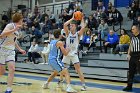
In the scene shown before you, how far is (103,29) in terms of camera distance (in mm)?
15570

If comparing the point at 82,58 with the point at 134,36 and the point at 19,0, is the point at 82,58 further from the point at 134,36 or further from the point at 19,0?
the point at 19,0

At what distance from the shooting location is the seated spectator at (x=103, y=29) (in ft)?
50.3

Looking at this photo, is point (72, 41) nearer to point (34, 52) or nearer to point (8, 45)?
point (8, 45)

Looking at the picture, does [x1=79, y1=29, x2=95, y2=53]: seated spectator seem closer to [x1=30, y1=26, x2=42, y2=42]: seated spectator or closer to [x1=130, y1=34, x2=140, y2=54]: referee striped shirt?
[x1=30, y1=26, x2=42, y2=42]: seated spectator

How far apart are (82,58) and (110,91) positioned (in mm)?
6393

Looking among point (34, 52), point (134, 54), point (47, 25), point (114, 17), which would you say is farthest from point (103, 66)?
point (47, 25)

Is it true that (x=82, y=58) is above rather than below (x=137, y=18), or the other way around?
below

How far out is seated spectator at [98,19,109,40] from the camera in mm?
15336

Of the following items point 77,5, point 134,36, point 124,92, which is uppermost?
point 77,5

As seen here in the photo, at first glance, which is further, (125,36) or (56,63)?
(125,36)

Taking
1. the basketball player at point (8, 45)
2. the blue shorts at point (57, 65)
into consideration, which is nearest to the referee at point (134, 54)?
the blue shorts at point (57, 65)

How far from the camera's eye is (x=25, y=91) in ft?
27.1

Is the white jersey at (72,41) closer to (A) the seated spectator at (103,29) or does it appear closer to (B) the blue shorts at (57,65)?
(B) the blue shorts at (57,65)

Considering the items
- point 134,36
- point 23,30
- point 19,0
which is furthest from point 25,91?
point 19,0
